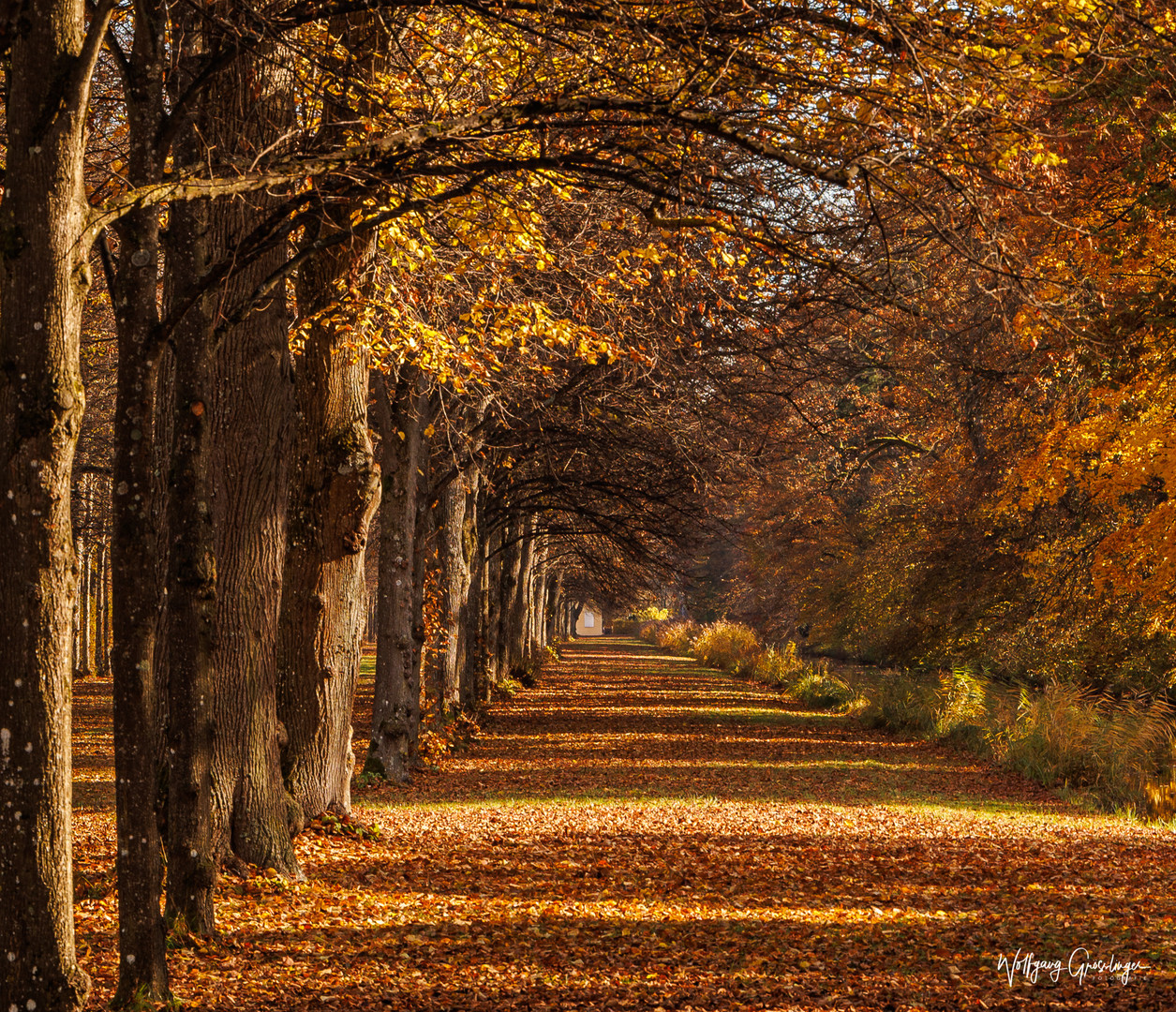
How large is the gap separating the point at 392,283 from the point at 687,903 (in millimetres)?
5962

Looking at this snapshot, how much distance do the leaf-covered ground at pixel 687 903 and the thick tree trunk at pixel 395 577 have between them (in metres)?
0.81

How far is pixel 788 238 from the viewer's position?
6.29m

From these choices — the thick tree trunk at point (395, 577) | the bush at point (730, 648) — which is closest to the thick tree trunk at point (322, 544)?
the thick tree trunk at point (395, 577)

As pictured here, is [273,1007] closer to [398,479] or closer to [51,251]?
[51,251]

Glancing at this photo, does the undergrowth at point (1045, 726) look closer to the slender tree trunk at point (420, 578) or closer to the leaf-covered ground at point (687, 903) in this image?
the leaf-covered ground at point (687, 903)

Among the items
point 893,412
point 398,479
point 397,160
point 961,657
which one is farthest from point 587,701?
point 397,160

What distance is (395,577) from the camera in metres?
13.3

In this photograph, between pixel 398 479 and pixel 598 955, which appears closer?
pixel 598 955

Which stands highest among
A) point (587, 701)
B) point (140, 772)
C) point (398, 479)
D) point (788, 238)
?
point (788, 238)

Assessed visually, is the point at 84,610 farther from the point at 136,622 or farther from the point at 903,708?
the point at 136,622

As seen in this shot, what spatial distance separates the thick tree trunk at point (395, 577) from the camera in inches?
524

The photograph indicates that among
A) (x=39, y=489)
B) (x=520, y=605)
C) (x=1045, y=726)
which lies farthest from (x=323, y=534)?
(x=520, y=605)

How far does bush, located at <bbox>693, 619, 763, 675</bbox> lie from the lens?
43219 millimetres

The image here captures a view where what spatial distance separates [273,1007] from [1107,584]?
1236 cm
